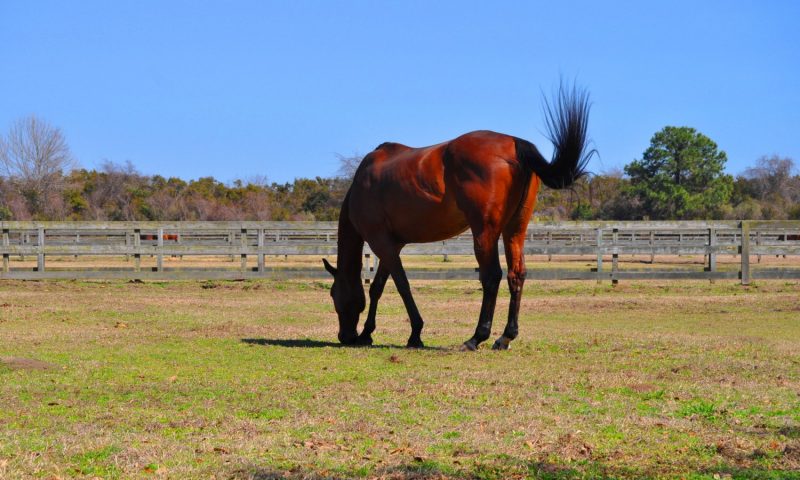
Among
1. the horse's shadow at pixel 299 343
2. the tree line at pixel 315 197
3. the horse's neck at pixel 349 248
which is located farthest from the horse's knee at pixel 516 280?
the tree line at pixel 315 197

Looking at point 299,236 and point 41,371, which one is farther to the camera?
point 299,236

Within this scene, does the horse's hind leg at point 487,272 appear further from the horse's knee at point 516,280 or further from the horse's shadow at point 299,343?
the horse's shadow at point 299,343

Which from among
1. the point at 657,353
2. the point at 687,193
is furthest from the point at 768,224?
the point at 687,193

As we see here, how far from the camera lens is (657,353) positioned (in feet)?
29.1

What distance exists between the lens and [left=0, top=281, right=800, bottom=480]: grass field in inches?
177

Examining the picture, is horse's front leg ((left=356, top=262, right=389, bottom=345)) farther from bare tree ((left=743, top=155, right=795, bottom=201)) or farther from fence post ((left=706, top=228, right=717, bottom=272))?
bare tree ((left=743, top=155, right=795, bottom=201))

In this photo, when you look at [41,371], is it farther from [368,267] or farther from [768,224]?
[768,224]

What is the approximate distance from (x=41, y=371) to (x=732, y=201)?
214 feet

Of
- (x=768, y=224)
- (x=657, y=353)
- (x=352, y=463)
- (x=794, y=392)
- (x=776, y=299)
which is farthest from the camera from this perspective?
(x=768, y=224)

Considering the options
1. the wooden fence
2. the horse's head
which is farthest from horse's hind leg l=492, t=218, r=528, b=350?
the wooden fence

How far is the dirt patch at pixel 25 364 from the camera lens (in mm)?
7696

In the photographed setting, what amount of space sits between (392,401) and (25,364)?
142 inches

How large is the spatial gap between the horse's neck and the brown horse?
0.13m

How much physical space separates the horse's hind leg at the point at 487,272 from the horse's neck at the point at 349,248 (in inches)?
70.4
